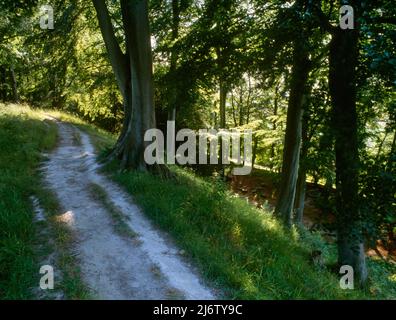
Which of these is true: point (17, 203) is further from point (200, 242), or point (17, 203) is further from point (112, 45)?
point (112, 45)

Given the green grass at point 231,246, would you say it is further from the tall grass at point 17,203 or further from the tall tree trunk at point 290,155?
the tall tree trunk at point 290,155

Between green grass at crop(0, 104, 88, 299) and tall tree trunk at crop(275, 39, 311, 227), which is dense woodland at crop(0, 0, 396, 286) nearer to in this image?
tall tree trunk at crop(275, 39, 311, 227)

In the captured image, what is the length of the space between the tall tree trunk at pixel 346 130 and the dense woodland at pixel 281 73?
23 millimetres

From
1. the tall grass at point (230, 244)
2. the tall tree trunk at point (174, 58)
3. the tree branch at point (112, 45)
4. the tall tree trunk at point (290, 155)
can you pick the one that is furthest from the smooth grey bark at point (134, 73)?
the tall tree trunk at point (290, 155)

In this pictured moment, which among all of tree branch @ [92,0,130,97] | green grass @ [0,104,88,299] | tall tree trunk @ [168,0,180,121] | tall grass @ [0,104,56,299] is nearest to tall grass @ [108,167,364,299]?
green grass @ [0,104,88,299]

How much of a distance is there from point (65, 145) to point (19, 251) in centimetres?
1090

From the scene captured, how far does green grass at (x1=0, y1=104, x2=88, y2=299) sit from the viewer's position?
5.71 metres

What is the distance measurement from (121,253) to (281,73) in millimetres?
7263

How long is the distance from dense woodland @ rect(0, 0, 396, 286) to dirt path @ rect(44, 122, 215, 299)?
2.44 meters

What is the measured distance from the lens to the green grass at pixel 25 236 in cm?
571

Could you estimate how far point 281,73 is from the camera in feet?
35.9

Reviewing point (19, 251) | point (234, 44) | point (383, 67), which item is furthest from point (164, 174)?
point (383, 67)

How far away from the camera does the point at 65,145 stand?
16.6 m
